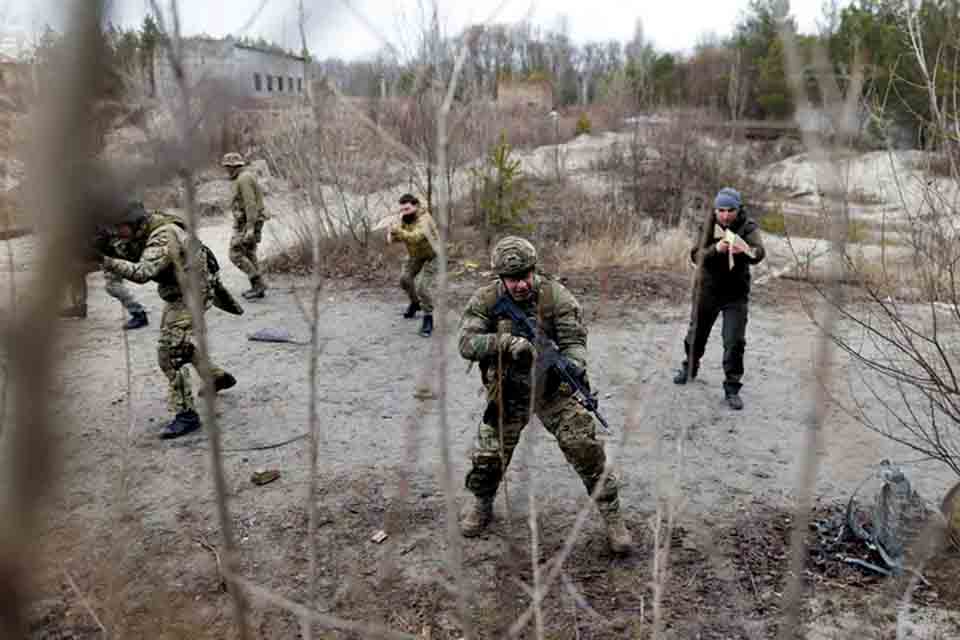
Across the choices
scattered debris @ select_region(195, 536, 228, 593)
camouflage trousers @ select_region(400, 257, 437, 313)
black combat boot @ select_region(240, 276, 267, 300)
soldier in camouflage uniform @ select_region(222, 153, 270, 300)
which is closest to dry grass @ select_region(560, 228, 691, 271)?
camouflage trousers @ select_region(400, 257, 437, 313)

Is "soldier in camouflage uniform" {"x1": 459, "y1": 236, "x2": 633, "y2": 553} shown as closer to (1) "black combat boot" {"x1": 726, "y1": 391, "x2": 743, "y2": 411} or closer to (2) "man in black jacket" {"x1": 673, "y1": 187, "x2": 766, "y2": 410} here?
(2) "man in black jacket" {"x1": 673, "y1": 187, "x2": 766, "y2": 410}

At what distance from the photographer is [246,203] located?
8070 mm

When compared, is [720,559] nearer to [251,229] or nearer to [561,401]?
[561,401]

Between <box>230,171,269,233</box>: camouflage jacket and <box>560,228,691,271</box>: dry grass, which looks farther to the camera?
<box>560,228,691,271</box>: dry grass

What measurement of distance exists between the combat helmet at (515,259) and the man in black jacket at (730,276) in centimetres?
193

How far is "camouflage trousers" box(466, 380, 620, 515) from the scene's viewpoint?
11.8 feet

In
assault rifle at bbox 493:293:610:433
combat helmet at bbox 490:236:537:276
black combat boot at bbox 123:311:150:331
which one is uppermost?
combat helmet at bbox 490:236:537:276

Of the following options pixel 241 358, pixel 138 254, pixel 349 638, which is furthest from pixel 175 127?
pixel 241 358

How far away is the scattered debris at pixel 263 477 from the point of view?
4527mm

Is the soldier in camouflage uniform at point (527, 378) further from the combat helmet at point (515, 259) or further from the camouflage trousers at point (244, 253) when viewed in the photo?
the camouflage trousers at point (244, 253)

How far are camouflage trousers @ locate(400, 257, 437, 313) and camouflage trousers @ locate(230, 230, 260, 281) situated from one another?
6.45 feet

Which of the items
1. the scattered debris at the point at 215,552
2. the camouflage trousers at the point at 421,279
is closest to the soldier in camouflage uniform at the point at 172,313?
the scattered debris at the point at 215,552

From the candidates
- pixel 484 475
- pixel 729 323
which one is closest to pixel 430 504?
pixel 484 475

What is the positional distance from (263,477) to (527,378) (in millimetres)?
1904
